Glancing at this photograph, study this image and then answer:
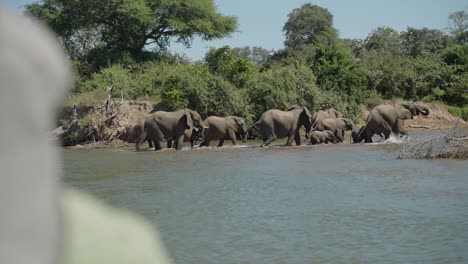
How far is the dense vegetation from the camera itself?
28422 millimetres

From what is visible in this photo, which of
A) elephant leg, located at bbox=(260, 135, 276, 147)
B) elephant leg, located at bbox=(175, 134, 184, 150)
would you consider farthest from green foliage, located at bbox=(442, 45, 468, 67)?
elephant leg, located at bbox=(175, 134, 184, 150)

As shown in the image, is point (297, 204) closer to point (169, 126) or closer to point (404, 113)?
point (169, 126)

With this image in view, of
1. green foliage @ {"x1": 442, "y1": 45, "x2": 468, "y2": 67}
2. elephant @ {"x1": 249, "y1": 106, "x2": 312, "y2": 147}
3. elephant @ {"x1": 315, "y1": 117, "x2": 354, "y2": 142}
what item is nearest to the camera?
elephant @ {"x1": 249, "y1": 106, "x2": 312, "y2": 147}

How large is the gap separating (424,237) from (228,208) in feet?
10.7

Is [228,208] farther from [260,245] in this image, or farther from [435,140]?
[435,140]

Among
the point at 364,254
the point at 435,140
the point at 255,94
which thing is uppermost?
the point at 255,94

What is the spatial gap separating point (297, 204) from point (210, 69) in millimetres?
22296

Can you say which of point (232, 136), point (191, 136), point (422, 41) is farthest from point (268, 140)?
point (422, 41)

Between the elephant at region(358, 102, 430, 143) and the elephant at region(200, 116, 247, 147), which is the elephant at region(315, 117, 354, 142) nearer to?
the elephant at region(358, 102, 430, 143)

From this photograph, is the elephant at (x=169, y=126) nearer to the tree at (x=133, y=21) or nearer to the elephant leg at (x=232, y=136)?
the elephant leg at (x=232, y=136)

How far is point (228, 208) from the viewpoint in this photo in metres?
9.76

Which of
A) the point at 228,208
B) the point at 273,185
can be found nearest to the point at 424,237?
the point at 228,208

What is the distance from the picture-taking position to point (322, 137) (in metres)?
23.1

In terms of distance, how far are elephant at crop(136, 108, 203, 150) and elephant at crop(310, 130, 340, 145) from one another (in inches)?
155
